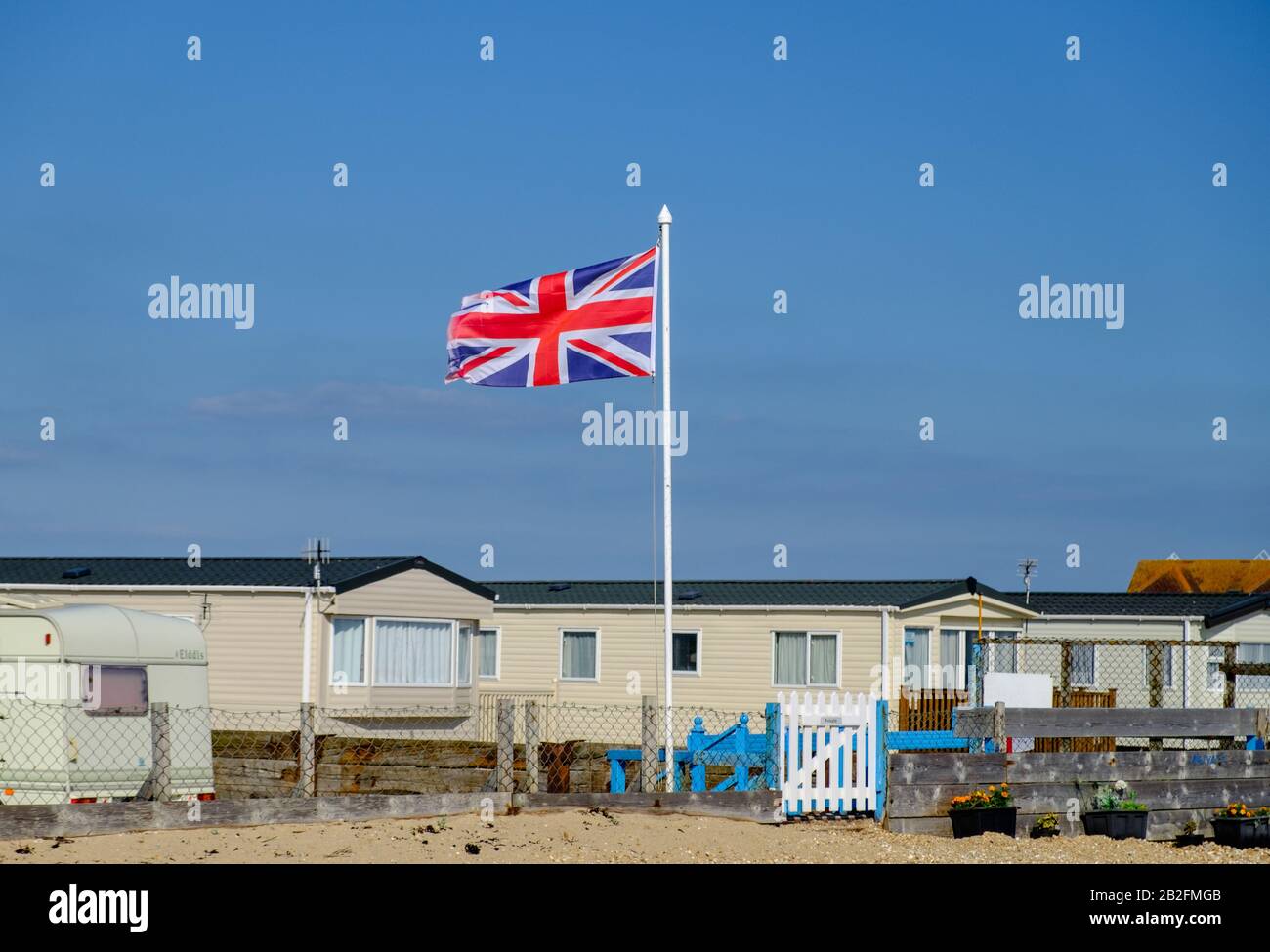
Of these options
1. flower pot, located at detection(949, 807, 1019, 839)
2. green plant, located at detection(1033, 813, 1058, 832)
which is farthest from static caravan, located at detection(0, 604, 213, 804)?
green plant, located at detection(1033, 813, 1058, 832)

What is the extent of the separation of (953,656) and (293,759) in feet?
47.1

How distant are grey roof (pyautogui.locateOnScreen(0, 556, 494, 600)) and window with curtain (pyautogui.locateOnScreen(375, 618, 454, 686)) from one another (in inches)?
38.1

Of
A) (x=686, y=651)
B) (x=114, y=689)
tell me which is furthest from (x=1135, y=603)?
(x=114, y=689)

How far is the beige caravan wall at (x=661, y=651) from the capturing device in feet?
98.8

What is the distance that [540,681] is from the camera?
33.2 meters

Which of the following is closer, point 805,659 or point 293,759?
point 293,759

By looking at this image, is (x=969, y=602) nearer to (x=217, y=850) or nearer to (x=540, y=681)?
(x=540, y=681)

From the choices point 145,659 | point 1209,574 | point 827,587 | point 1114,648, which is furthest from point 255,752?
point 1209,574

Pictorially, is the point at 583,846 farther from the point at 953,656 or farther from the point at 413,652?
the point at 953,656

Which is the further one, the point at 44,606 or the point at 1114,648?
the point at 1114,648

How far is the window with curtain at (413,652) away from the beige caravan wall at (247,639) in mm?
1760

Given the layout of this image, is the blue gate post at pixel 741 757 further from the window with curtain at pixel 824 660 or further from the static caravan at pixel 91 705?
the window with curtain at pixel 824 660

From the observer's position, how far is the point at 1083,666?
3400 cm
